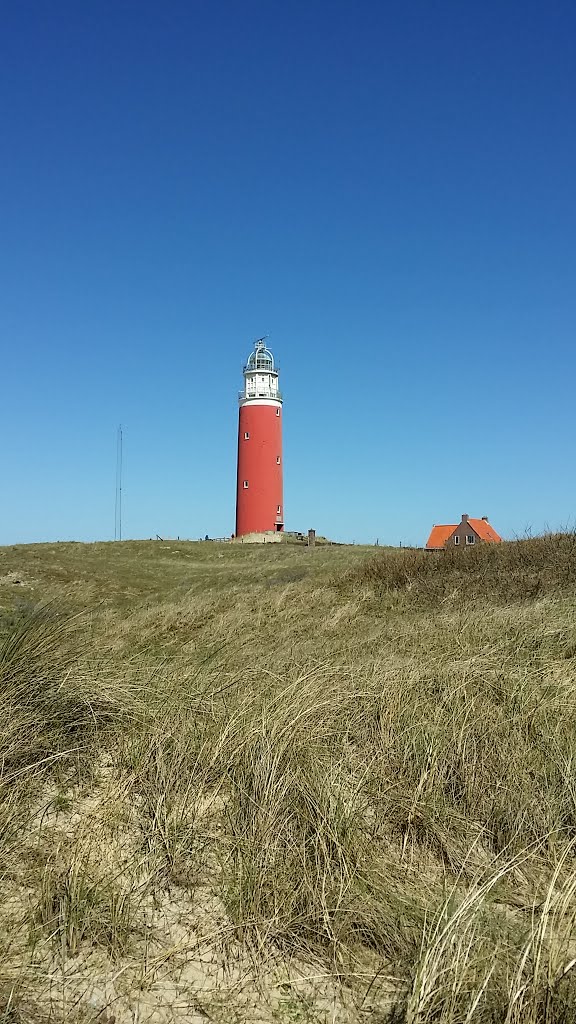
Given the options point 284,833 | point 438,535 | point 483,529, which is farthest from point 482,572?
point 438,535

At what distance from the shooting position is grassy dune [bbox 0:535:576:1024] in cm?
288

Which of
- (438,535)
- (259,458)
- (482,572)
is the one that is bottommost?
(482,572)

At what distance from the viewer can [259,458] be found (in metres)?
46.1

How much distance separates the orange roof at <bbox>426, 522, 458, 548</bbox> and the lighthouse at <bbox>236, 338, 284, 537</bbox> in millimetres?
9868

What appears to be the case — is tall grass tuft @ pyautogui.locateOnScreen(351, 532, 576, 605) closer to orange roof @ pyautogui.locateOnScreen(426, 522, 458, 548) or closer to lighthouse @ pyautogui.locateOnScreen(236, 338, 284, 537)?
lighthouse @ pyautogui.locateOnScreen(236, 338, 284, 537)

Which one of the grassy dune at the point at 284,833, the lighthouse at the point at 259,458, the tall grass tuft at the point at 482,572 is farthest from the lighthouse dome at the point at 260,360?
the grassy dune at the point at 284,833

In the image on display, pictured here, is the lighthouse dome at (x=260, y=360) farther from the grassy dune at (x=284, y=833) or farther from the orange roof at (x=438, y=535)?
the grassy dune at (x=284, y=833)

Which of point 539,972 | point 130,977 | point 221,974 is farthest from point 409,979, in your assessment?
point 130,977

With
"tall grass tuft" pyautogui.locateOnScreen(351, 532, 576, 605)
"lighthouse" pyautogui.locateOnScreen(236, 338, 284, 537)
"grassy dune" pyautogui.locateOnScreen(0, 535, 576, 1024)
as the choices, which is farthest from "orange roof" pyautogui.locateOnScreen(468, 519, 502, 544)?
"grassy dune" pyautogui.locateOnScreen(0, 535, 576, 1024)

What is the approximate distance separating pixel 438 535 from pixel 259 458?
1270 centimetres

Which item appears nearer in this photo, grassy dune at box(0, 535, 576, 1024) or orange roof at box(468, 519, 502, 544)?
grassy dune at box(0, 535, 576, 1024)

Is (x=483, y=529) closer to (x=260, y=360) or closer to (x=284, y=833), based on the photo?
(x=260, y=360)

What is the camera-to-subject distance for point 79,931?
10.1 feet

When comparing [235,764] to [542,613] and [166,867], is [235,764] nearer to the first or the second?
[166,867]
